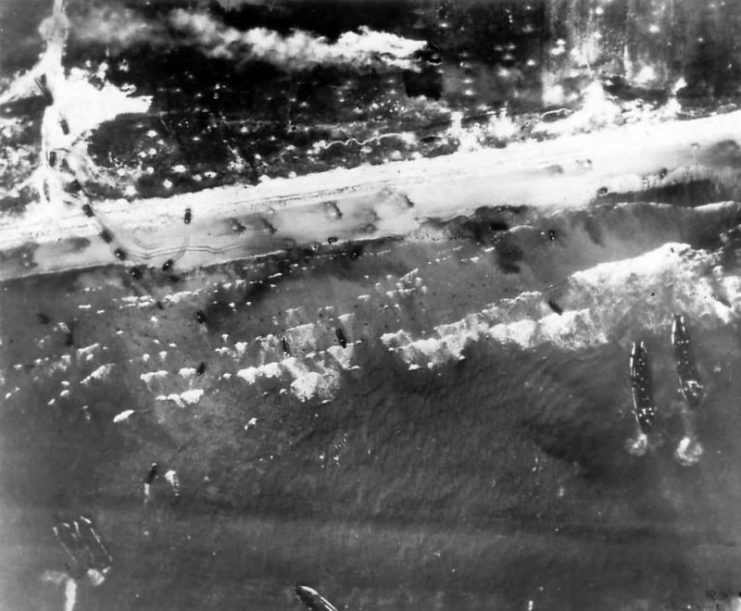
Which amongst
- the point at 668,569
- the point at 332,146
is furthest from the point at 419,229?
the point at 668,569

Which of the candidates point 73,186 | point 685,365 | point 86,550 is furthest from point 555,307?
point 86,550

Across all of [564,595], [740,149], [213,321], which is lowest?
[564,595]

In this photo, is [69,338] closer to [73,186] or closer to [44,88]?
[73,186]

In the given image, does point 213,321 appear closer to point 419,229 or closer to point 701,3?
point 419,229

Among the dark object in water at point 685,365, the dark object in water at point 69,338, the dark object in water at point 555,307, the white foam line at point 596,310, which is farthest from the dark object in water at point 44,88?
the dark object in water at point 685,365

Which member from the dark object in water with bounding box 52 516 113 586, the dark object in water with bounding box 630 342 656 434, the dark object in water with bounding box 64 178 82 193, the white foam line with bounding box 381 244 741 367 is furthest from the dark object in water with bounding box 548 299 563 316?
the dark object in water with bounding box 52 516 113 586
